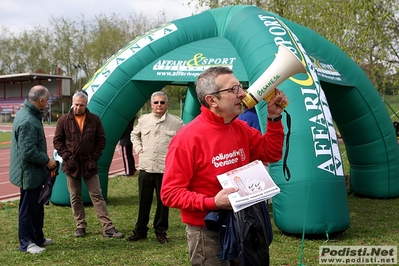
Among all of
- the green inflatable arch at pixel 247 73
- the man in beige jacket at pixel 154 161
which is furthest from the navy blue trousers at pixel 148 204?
the green inflatable arch at pixel 247 73

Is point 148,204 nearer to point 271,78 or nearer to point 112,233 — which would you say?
point 112,233

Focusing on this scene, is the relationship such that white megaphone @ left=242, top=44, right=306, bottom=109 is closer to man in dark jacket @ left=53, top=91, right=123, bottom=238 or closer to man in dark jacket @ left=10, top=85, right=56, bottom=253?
man in dark jacket @ left=10, top=85, right=56, bottom=253

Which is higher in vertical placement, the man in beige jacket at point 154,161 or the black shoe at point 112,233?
the man in beige jacket at point 154,161

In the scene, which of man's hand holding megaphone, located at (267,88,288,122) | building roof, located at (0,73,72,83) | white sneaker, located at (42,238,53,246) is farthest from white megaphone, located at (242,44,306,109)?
building roof, located at (0,73,72,83)

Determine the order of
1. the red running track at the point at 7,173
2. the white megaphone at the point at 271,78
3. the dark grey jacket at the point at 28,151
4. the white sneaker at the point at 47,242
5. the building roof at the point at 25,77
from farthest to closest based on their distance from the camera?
the building roof at the point at 25,77, the red running track at the point at 7,173, the white sneaker at the point at 47,242, the dark grey jacket at the point at 28,151, the white megaphone at the point at 271,78

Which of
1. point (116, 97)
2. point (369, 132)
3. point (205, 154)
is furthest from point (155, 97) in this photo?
point (369, 132)

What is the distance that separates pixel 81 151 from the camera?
623cm

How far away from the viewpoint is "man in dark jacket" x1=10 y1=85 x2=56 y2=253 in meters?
5.35

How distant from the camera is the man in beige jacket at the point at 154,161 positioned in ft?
19.9

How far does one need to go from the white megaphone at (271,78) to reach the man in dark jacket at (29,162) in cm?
316

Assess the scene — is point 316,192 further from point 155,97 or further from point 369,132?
point 369,132

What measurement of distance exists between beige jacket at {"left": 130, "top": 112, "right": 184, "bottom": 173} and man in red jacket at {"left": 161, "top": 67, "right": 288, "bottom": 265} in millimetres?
3126

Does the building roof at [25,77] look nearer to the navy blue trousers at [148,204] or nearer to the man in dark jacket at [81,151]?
the man in dark jacket at [81,151]

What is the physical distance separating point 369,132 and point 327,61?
53.6 inches
